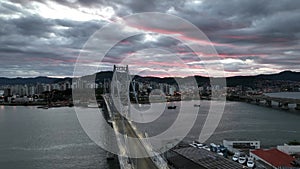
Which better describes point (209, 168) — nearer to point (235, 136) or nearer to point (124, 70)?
point (235, 136)

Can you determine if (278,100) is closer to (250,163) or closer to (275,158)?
(275,158)

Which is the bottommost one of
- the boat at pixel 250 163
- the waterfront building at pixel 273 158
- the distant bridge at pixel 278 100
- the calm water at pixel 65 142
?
the calm water at pixel 65 142

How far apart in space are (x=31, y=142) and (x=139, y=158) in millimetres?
3014

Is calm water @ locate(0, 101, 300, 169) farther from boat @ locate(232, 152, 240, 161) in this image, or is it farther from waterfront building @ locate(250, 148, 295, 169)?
waterfront building @ locate(250, 148, 295, 169)

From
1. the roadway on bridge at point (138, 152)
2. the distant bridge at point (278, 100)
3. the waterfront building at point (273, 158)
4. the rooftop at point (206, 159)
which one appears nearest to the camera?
the roadway on bridge at point (138, 152)

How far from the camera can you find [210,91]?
22.8m

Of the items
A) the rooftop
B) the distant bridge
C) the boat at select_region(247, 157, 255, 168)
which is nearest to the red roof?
the boat at select_region(247, 157, 255, 168)

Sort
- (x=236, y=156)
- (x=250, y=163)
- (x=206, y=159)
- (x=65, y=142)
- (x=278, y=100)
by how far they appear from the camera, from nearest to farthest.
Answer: (x=206, y=159) → (x=250, y=163) → (x=236, y=156) → (x=65, y=142) → (x=278, y=100)

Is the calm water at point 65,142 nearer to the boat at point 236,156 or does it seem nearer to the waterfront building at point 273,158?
the boat at point 236,156

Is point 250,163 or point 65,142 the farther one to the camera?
point 65,142

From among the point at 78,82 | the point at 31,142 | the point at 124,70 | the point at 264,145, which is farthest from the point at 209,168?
the point at 78,82

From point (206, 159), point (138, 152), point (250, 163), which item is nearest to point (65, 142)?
point (138, 152)

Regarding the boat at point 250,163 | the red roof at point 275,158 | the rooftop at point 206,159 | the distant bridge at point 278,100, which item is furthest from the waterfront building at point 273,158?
the distant bridge at point 278,100

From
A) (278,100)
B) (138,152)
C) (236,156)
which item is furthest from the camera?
(278,100)
